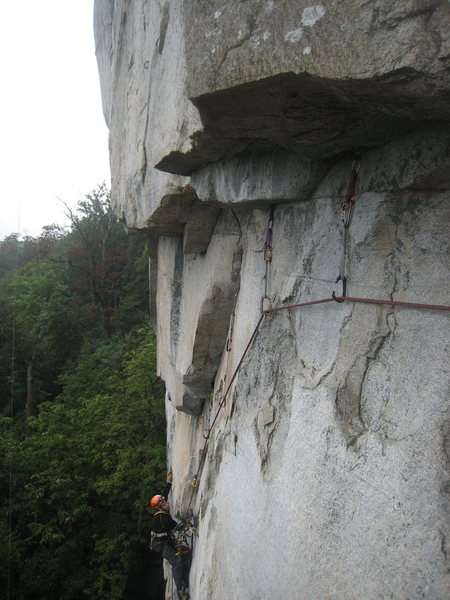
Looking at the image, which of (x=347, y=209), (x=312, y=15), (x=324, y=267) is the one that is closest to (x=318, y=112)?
(x=312, y=15)

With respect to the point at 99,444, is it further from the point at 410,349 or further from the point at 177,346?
the point at 410,349

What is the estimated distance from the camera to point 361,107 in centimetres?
192

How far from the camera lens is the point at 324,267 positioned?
2605mm

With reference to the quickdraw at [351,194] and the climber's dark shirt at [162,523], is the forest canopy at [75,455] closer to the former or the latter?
the climber's dark shirt at [162,523]

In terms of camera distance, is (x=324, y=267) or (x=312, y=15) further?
(x=324, y=267)

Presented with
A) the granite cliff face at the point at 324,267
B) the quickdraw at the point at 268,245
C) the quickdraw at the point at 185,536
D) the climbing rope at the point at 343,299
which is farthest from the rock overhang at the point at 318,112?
the quickdraw at the point at 185,536

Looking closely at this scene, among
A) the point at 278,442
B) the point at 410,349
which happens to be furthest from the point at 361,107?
the point at 278,442

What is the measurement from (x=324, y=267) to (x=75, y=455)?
337 inches

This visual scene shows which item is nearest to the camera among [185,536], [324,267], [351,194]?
[351,194]

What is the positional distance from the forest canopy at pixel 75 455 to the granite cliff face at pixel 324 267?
5.99 meters

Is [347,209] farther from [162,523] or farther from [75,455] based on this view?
[75,455]

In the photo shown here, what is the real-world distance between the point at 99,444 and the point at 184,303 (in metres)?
6.10

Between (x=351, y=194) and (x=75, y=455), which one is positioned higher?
(x=351, y=194)

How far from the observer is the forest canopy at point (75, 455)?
27.2 feet
